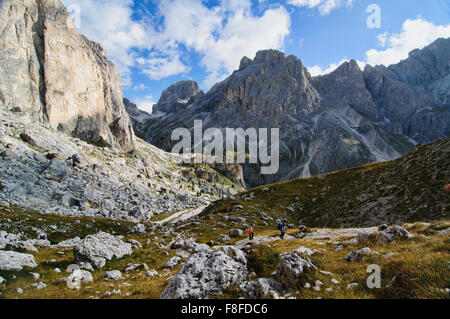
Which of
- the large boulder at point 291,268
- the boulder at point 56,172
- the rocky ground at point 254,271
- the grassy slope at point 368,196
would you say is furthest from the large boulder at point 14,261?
the boulder at point 56,172

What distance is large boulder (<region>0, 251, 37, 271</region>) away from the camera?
604 inches

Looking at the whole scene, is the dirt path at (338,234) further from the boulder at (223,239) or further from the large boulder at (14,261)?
the large boulder at (14,261)

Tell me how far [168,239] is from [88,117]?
156001mm

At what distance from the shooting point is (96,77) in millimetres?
Result: 173000

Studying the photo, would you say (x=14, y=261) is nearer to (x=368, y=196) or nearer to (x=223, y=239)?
(x=223, y=239)

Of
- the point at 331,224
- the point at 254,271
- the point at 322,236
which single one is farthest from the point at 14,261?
the point at 331,224

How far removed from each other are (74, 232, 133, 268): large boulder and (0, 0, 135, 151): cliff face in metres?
118

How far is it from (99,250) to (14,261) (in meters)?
5.87

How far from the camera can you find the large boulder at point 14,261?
15.3m

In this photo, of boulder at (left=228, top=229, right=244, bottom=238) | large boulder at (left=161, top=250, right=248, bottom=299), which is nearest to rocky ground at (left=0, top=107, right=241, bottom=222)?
boulder at (left=228, top=229, right=244, bottom=238)

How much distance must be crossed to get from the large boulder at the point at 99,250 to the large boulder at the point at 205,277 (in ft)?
44.6
